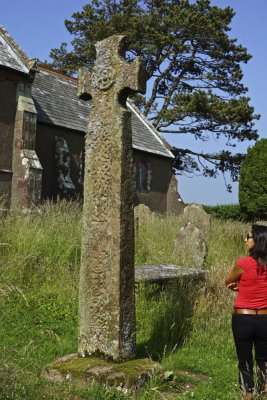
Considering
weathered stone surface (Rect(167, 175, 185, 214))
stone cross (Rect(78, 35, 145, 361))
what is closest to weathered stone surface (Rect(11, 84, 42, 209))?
weathered stone surface (Rect(167, 175, 185, 214))

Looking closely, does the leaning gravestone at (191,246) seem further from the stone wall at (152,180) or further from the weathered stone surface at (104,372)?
the stone wall at (152,180)

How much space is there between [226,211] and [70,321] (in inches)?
851

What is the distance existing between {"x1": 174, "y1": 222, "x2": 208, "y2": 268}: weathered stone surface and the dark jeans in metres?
5.48

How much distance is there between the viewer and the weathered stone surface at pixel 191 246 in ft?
32.5

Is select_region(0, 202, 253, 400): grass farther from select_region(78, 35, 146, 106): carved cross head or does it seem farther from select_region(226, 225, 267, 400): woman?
select_region(78, 35, 146, 106): carved cross head

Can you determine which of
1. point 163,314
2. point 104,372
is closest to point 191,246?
point 163,314

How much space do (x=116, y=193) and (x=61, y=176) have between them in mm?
16481

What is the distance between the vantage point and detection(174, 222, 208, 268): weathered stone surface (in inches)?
390

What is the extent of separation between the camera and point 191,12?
31.7 metres

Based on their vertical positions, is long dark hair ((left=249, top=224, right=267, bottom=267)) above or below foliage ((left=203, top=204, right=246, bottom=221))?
below

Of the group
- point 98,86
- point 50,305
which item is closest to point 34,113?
point 50,305

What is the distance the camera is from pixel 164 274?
7.29 meters

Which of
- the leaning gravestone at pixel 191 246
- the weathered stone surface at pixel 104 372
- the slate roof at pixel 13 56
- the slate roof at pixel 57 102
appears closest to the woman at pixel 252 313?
the weathered stone surface at pixel 104 372

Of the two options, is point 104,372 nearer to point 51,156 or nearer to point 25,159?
point 25,159
